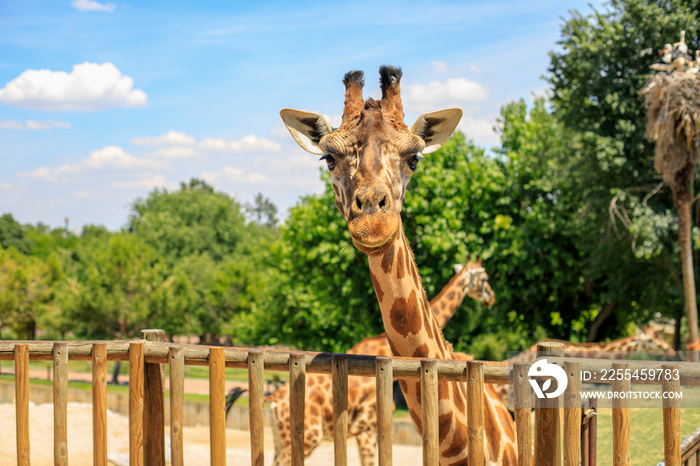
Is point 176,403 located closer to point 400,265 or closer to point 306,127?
point 400,265

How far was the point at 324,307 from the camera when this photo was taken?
67.5 ft

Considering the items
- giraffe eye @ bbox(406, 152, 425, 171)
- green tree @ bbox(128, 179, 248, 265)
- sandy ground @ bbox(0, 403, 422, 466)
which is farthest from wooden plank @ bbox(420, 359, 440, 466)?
green tree @ bbox(128, 179, 248, 265)

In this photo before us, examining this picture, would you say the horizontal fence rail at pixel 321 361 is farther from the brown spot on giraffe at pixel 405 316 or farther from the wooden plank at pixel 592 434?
the wooden plank at pixel 592 434

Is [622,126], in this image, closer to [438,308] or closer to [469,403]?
[438,308]

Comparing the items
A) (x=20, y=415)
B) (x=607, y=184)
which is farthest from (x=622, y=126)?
(x=20, y=415)

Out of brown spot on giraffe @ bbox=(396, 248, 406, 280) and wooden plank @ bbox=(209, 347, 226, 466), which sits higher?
brown spot on giraffe @ bbox=(396, 248, 406, 280)

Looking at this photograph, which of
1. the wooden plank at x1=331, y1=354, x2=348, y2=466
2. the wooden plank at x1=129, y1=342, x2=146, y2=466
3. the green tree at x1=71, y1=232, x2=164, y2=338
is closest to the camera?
the wooden plank at x1=331, y1=354, x2=348, y2=466

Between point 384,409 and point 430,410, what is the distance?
0.87 feet

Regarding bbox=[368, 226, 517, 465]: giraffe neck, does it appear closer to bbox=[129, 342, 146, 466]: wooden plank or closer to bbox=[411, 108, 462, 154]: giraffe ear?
bbox=[411, 108, 462, 154]: giraffe ear

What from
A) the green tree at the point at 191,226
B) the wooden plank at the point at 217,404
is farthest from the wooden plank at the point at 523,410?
the green tree at the point at 191,226

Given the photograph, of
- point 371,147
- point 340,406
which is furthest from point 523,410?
point 371,147

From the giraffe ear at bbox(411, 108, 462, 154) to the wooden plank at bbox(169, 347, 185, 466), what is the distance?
2.19 m

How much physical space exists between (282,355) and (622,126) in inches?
536

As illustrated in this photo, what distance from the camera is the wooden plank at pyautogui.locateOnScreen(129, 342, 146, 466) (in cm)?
416
